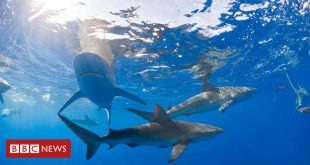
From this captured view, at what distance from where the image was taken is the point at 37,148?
12.6 m

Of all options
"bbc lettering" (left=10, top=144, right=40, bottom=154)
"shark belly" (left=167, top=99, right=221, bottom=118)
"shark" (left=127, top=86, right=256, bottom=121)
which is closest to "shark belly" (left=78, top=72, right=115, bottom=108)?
"shark belly" (left=167, top=99, right=221, bottom=118)

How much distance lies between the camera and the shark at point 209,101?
10.4 metres

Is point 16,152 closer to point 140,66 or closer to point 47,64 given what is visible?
point 47,64

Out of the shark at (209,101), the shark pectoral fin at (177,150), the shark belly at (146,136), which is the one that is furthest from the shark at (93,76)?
A: the shark at (209,101)

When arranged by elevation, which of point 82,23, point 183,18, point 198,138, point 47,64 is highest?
point 183,18

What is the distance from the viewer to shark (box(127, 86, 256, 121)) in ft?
34.3

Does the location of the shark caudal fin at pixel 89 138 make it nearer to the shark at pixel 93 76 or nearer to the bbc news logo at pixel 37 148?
the shark at pixel 93 76

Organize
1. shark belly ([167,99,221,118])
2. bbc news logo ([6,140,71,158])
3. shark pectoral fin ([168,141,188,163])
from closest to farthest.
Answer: shark pectoral fin ([168,141,188,163]) → shark belly ([167,99,221,118]) → bbc news logo ([6,140,71,158])

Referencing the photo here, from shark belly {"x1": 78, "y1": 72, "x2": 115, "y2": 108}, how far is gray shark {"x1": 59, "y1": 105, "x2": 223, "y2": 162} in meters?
0.88

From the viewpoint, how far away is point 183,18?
40.2ft

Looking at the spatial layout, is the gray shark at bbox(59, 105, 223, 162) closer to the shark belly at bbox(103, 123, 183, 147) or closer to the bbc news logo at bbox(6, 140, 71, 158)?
the shark belly at bbox(103, 123, 183, 147)

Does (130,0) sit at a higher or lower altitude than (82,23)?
higher

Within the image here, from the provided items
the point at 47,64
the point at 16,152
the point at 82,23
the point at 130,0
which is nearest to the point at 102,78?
the point at 130,0

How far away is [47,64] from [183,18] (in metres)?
12.7
